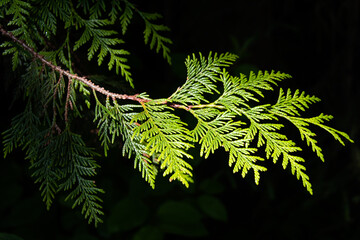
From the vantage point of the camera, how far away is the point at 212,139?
42.6 inches

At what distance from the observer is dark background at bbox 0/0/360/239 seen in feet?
8.14

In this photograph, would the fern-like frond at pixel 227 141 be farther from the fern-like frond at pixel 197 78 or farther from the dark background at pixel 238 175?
the dark background at pixel 238 175

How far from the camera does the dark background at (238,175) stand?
8.14ft

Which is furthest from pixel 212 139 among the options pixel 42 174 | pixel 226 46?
pixel 226 46

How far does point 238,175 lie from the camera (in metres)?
3.48

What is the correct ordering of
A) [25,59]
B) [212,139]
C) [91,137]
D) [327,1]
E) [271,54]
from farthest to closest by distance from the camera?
[271,54], [327,1], [91,137], [25,59], [212,139]

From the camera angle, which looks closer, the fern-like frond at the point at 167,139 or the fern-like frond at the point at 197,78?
the fern-like frond at the point at 167,139

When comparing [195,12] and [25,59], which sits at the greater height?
[195,12]

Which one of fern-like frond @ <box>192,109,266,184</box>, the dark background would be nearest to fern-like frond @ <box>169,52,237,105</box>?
fern-like frond @ <box>192,109,266,184</box>

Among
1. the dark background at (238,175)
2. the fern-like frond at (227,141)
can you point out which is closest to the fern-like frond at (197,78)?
the fern-like frond at (227,141)

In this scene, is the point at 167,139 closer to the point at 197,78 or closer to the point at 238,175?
the point at 197,78

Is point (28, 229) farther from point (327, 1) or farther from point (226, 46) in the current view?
point (327, 1)

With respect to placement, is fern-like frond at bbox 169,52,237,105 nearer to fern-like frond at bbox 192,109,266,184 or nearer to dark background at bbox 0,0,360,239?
fern-like frond at bbox 192,109,266,184

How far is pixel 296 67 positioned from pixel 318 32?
0.50m
